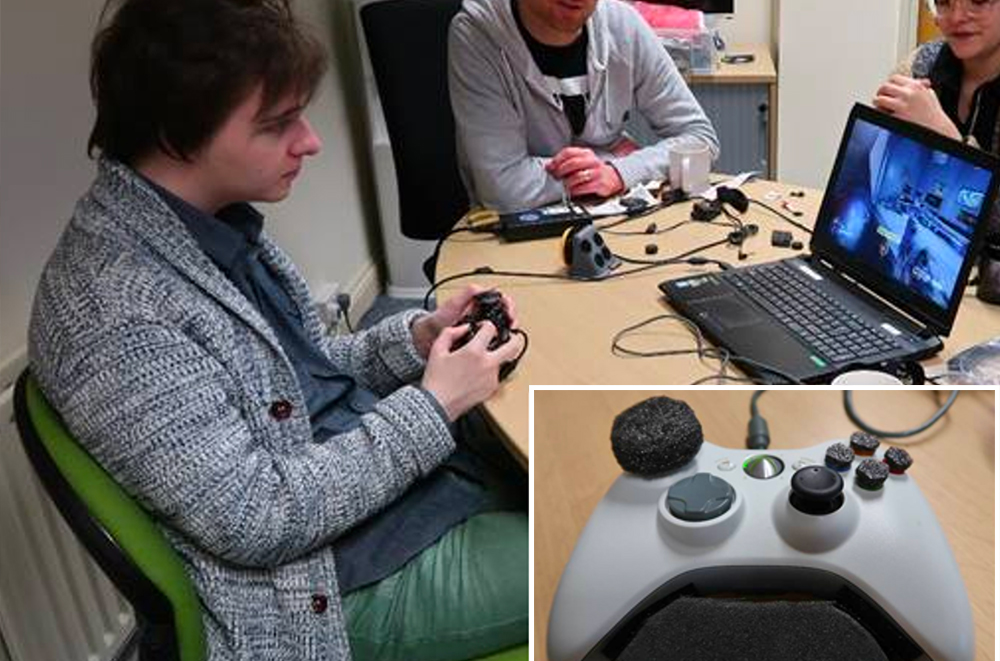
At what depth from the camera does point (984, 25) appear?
1.72 m

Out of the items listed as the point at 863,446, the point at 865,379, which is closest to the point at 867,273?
the point at 865,379

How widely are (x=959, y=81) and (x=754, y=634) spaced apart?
160 centimetres

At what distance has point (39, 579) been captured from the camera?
1.35 meters

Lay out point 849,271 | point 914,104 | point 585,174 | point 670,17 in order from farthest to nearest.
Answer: point 670,17, point 585,174, point 914,104, point 849,271

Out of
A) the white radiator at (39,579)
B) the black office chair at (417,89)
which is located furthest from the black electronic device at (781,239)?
the white radiator at (39,579)

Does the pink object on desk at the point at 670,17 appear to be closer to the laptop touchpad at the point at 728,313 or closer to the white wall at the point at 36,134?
the white wall at the point at 36,134

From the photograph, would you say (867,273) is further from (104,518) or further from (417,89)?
(417,89)

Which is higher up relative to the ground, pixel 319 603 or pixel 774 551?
pixel 774 551

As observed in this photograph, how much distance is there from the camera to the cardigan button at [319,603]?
3.23ft

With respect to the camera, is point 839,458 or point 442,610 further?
point 442,610

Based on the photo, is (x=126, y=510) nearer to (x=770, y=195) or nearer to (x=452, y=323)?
(x=452, y=323)

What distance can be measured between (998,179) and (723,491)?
1.92 feet

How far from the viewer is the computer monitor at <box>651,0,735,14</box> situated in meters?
3.46

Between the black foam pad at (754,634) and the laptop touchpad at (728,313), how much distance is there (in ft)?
2.05
